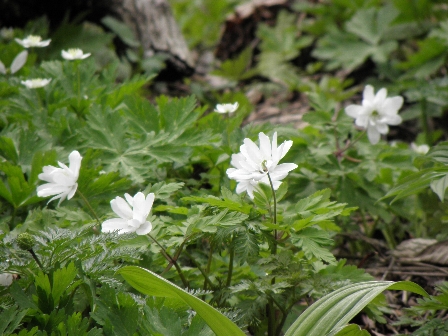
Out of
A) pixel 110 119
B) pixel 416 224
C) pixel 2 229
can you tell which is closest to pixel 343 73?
pixel 416 224

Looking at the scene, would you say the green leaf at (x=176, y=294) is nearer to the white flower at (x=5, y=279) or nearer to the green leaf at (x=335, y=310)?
the green leaf at (x=335, y=310)

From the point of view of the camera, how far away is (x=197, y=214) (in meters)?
1.54

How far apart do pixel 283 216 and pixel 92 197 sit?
718mm

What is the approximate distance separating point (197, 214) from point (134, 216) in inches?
8.3

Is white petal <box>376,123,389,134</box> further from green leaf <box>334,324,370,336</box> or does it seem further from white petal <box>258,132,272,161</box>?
green leaf <box>334,324,370,336</box>

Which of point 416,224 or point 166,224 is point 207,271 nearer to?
point 166,224

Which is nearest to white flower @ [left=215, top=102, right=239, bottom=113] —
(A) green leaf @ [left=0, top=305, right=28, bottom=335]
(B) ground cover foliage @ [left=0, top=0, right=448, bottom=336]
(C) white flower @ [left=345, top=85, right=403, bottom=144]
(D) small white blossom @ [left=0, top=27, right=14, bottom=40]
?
(B) ground cover foliage @ [left=0, top=0, right=448, bottom=336]

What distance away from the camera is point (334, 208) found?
4.88 feet

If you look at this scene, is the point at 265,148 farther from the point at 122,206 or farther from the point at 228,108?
the point at 228,108

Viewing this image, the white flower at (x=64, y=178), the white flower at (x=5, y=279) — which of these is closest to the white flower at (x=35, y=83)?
the white flower at (x=64, y=178)

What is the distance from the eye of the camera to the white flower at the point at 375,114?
220 cm

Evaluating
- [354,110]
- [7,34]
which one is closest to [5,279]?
[354,110]

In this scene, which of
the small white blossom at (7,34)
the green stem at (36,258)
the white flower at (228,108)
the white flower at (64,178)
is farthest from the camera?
the small white blossom at (7,34)

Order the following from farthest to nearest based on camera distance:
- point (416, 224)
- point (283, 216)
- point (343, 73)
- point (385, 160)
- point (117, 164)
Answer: point (343, 73) < point (416, 224) < point (385, 160) < point (117, 164) < point (283, 216)
